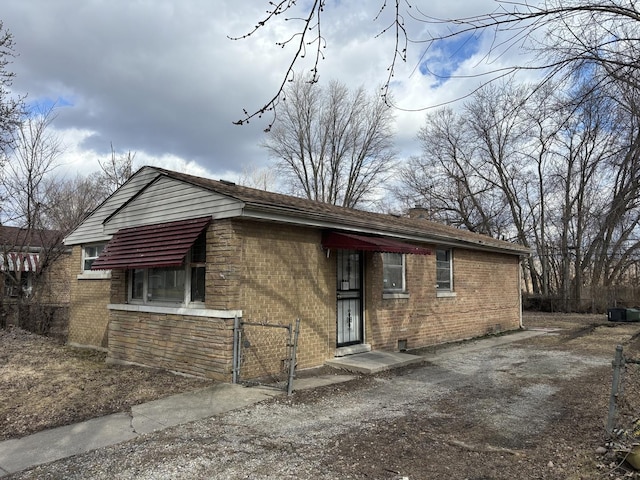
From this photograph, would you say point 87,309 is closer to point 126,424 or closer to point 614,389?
point 126,424

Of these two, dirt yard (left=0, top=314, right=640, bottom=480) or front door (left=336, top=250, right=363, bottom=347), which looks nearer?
dirt yard (left=0, top=314, right=640, bottom=480)

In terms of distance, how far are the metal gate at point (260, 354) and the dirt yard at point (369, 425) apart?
2.70ft

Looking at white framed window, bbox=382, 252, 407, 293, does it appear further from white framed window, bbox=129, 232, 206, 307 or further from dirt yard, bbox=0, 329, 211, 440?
dirt yard, bbox=0, 329, 211, 440

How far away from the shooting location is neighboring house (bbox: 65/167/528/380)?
25.6 feet

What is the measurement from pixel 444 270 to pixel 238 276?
23.9 ft

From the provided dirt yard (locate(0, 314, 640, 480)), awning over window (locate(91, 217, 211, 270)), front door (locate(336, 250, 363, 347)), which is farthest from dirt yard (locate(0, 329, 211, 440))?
front door (locate(336, 250, 363, 347))

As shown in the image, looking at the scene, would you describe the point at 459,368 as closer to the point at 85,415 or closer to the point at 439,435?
the point at 439,435

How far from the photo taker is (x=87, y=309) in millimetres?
12883

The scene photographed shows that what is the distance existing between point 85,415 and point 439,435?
447 cm

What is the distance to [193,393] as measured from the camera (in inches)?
278

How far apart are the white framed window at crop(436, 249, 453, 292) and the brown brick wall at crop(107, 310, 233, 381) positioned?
696 cm

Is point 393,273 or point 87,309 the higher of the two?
point 393,273

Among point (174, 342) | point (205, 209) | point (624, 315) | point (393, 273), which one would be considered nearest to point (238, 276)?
point (205, 209)

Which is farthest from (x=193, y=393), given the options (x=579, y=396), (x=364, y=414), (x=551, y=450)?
(x=579, y=396)
